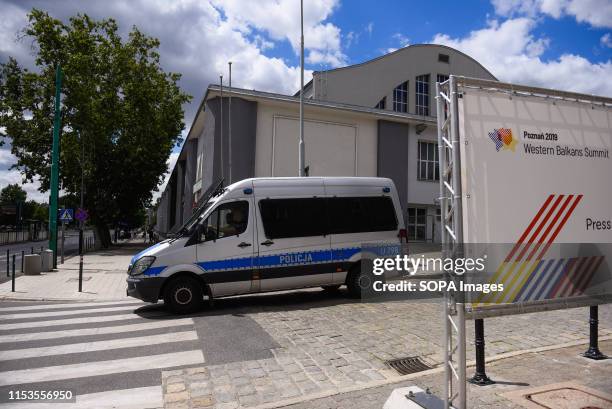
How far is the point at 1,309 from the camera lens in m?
10.1

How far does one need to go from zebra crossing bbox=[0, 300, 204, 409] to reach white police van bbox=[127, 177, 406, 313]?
2.94ft

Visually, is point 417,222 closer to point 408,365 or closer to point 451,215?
point 408,365

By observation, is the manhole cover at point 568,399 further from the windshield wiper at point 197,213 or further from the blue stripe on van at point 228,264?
the windshield wiper at point 197,213

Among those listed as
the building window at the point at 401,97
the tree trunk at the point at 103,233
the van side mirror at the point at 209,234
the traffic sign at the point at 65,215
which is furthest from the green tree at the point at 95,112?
the van side mirror at the point at 209,234

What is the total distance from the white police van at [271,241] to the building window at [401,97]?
3348cm

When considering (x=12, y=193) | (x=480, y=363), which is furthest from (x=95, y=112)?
(x=12, y=193)

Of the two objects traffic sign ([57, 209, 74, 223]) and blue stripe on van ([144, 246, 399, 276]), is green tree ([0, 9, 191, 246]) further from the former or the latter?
blue stripe on van ([144, 246, 399, 276])

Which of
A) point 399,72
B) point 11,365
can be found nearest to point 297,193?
point 11,365

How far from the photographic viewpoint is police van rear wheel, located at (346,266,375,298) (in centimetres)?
1005

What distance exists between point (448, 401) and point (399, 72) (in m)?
41.6

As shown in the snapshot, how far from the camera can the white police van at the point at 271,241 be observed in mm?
8906

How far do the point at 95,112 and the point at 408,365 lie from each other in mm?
33173

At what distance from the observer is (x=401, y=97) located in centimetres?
4309

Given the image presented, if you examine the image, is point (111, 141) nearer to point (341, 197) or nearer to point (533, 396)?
point (341, 197)
